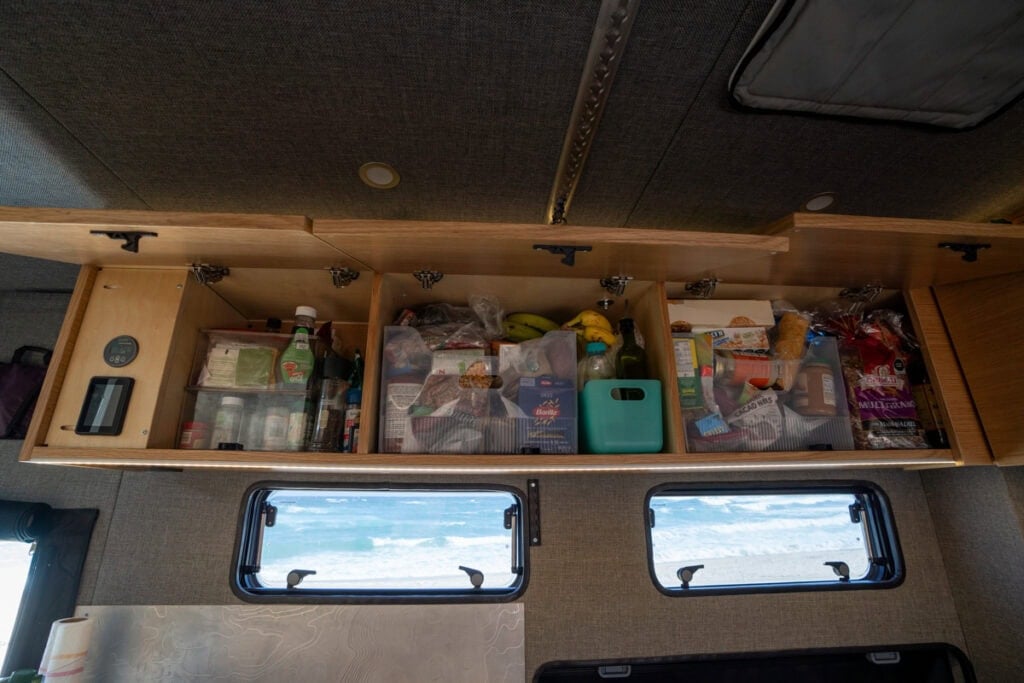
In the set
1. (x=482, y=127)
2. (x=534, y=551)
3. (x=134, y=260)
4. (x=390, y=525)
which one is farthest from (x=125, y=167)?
(x=534, y=551)

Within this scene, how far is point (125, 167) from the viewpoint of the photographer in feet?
3.88

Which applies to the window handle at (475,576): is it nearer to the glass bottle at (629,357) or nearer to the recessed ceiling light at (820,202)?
the glass bottle at (629,357)

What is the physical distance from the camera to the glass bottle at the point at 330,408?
3.82 ft

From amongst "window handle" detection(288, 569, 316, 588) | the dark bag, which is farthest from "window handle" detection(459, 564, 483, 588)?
the dark bag

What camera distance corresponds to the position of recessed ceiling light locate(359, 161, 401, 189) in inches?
47.0

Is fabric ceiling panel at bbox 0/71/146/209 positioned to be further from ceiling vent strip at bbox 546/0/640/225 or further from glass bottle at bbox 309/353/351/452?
ceiling vent strip at bbox 546/0/640/225

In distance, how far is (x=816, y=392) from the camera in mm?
1219

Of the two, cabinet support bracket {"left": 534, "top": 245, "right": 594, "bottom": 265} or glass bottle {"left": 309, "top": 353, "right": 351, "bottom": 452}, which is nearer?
cabinet support bracket {"left": 534, "top": 245, "right": 594, "bottom": 265}

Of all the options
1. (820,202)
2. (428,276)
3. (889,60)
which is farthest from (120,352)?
(820,202)

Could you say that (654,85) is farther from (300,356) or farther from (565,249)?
(300,356)

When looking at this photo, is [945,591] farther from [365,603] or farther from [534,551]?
[365,603]

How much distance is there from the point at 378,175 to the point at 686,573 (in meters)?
1.62

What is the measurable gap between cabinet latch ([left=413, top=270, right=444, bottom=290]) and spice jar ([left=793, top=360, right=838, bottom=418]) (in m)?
1.08

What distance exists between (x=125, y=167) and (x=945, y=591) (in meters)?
2.93
